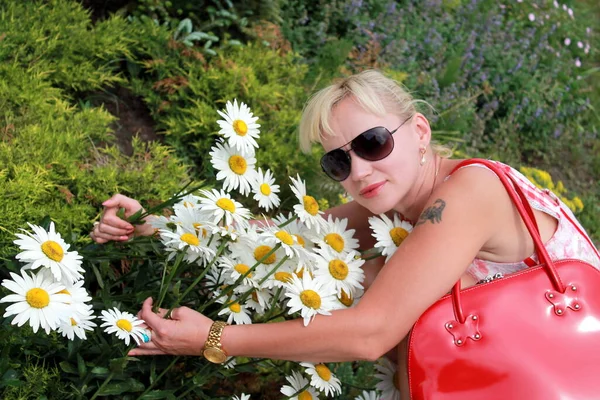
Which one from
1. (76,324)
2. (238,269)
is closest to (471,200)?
(238,269)

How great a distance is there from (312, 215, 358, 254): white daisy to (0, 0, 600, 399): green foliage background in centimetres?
38

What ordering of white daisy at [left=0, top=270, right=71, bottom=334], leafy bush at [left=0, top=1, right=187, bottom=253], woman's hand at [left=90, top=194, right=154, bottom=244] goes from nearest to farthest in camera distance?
white daisy at [left=0, top=270, right=71, bottom=334] → woman's hand at [left=90, top=194, right=154, bottom=244] → leafy bush at [left=0, top=1, right=187, bottom=253]

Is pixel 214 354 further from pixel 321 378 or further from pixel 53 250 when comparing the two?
pixel 53 250

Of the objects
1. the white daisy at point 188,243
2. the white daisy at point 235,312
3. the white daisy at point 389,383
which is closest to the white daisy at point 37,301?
the white daisy at point 188,243

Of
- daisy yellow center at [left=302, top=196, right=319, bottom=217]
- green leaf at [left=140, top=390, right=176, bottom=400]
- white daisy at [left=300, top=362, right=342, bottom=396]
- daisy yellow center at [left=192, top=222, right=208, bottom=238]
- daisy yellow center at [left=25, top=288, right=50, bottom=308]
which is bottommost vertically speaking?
white daisy at [left=300, top=362, right=342, bottom=396]

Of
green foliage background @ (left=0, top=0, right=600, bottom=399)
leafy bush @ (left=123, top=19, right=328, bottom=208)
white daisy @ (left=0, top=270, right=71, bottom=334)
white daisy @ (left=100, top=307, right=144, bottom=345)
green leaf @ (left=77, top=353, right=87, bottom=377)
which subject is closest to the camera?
white daisy @ (left=0, top=270, right=71, bottom=334)

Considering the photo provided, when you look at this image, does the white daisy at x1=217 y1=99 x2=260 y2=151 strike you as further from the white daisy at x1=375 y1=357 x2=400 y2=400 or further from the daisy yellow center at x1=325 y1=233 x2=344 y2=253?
the white daisy at x1=375 y1=357 x2=400 y2=400

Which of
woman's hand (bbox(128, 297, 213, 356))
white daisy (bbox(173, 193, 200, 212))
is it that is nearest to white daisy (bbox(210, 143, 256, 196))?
white daisy (bbox(173, 193, 200, 212))

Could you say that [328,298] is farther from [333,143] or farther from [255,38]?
[255,38]

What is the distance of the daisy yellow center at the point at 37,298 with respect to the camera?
1492 millimetres

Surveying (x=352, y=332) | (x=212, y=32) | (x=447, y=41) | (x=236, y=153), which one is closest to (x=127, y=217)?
(x=236, y=153)

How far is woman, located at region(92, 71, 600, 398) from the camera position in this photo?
1737mm

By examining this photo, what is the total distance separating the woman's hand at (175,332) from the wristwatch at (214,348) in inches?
0.4

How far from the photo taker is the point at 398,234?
6.46 ft
